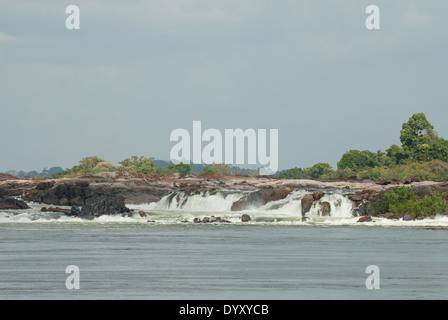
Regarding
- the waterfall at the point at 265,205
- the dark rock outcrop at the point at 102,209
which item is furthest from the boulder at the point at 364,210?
the dark rock outcrop at the point at 102,209

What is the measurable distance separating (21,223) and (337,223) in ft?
91.1

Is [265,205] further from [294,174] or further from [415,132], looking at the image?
[294,174]

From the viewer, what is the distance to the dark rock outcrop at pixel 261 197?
89875mm

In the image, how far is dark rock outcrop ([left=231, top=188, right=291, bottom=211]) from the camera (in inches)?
3538

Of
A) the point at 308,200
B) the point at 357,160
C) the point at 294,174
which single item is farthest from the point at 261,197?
the point at 294,174

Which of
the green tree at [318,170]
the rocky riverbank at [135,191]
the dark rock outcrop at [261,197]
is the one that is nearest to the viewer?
the rocky riverbank at [135,191]

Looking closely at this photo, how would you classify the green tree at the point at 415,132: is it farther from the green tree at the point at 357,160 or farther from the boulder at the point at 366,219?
the boulder at the point at 366,219

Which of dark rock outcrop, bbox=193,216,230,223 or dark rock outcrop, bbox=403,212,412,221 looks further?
dark rock outcrop, bbox=193,216,230,223

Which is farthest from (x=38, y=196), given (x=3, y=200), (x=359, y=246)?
(x=359, y=246)

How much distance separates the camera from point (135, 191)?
108m

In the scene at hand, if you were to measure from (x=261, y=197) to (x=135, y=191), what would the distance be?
2354 centimetres

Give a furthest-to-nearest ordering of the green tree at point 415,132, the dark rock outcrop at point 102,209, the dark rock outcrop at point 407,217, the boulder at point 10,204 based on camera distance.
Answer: the green tree at point 415,132
the boulder at point 10,204
the dark rock outcrop at point 102,209
the dark rock outcrop at point 407,217

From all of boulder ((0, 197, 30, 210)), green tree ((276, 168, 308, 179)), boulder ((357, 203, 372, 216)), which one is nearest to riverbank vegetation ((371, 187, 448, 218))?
boulder ((357, 203, 372, 216))

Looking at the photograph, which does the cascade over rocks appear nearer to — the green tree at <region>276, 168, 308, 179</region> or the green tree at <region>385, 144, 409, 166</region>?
the green tree at <region>385, 144, 409, 166</region>
